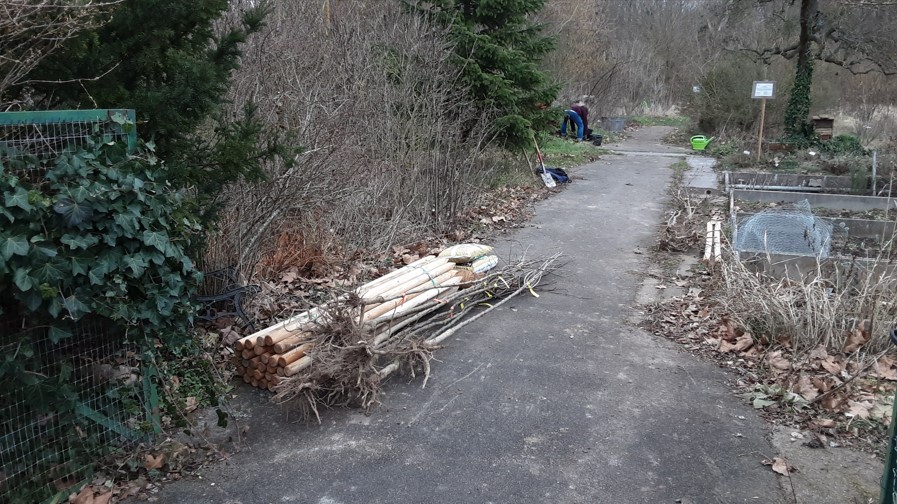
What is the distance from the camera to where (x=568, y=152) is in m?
19.3

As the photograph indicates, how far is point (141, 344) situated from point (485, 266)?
13.4 ft

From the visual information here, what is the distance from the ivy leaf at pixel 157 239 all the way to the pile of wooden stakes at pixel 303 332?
136cm

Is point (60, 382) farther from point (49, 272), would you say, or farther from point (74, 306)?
point (49, 272)

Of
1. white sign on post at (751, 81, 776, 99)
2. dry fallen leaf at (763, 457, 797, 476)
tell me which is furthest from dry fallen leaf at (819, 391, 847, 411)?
white sign on post at (751, 81, 776, 99)

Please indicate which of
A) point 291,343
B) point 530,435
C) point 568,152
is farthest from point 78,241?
point 568,152

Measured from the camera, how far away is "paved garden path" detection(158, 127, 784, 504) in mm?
3729

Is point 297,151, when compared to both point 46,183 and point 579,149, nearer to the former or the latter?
point 46,183

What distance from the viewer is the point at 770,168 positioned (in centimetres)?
1633

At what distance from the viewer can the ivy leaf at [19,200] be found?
9.90 ft

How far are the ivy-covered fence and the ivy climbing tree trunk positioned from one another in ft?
63.5

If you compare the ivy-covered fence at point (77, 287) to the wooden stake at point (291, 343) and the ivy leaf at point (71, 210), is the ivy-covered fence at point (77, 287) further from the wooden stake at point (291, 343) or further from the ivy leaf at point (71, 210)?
the wooden stake at point (291, 343)

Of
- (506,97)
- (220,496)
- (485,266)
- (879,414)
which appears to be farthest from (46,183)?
(506,97)

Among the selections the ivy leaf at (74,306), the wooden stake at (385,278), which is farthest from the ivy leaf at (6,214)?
the wooden stake at (385,278)

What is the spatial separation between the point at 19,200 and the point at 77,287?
1.65ft
